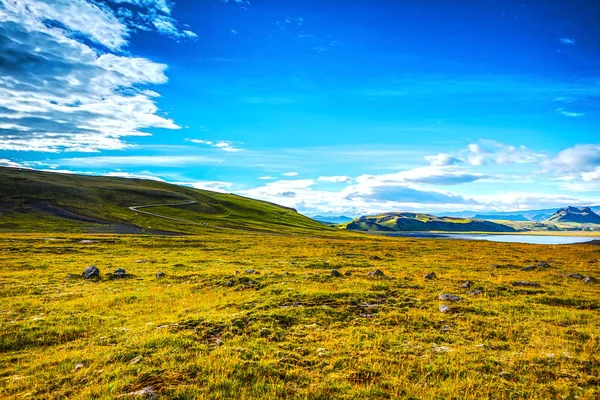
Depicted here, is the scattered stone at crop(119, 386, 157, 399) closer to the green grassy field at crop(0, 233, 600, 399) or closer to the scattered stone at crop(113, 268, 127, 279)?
the green grassy field at crop(0, 233, 600, 399)

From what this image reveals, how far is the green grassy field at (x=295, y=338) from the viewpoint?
1034cm

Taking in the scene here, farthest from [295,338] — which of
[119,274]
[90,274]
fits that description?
[90,274]

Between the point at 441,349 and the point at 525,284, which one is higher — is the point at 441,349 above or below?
below

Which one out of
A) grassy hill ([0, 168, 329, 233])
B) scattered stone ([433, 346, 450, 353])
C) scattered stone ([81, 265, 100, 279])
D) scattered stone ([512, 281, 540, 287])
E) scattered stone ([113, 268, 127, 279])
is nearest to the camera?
scattered stone ([433, 346, 450, 353])

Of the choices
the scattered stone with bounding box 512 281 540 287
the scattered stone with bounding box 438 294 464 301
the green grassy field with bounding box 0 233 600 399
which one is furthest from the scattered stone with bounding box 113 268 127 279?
the scattered stone with bounding box 512 281 540 287

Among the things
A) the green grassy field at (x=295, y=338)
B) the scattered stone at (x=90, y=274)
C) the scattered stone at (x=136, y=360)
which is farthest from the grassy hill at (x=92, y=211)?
the scattered stone at (x=136, y=360)

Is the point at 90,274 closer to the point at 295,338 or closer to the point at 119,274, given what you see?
the point at 119,274

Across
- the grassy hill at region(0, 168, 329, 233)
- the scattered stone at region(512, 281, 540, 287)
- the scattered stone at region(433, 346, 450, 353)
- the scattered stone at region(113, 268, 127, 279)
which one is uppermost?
the grassy hill at region(0, 168, 329, 233)

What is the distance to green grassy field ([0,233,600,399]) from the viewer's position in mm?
10344

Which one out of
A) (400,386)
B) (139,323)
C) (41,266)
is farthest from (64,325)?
Answer: (41,266)

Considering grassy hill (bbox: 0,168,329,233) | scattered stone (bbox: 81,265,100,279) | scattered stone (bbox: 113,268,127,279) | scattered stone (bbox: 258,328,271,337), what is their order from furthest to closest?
1. grassy hill (bbox: 0,168,329,233)
2. scattered stone (bbox: 113,268,127,279)
3. scattered stone (bbox: 81,265,100,279)
4. scattered stone (bbox: 258,328,271,337)

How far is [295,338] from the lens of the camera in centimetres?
1441

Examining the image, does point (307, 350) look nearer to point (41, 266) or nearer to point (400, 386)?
point (400, 386)

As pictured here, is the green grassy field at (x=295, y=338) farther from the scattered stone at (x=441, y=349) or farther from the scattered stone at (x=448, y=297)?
the scattered stone at (x=448, y=297)
